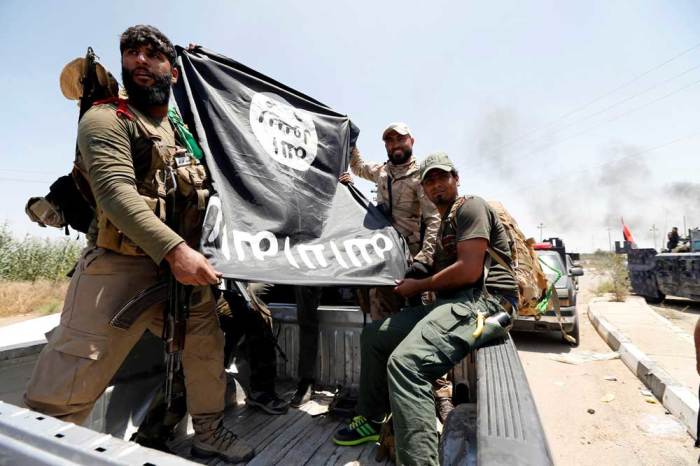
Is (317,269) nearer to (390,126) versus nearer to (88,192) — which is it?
(88,192)

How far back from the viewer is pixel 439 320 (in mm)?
2182

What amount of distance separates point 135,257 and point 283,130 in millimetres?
1329

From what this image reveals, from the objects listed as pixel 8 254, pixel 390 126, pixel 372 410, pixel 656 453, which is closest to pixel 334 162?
pixel 390 126

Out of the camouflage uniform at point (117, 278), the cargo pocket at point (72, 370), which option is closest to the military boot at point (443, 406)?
the camouflage uniform at point (117, 278)

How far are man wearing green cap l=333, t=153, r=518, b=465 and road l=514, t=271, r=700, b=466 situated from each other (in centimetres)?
190

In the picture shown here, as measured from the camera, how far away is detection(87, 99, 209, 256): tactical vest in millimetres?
1949

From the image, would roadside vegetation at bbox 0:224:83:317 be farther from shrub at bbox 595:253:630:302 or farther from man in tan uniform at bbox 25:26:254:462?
shrub at bbox 595:253:630:302

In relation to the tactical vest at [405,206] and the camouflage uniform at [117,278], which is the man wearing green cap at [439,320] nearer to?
the tactical vest at [405,206]

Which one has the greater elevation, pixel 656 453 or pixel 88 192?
pixel 88 192

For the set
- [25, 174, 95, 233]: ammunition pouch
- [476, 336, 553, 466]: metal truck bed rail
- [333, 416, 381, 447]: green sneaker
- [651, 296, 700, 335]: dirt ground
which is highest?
[25, 174, 95, 233]: ammunition pouch

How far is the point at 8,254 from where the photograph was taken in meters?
17.7

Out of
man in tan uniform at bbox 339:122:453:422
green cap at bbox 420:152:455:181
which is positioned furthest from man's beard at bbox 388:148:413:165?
green cap at bbox 420:152:455:181

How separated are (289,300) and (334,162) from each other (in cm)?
167

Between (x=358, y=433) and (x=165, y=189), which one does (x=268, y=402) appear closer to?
(x=358, y=433)
